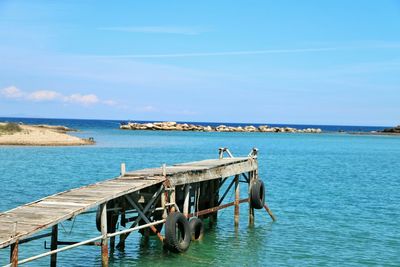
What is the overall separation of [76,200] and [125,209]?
11.1ft

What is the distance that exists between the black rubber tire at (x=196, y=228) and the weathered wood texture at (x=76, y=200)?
4.66 feet

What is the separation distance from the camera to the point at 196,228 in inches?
818

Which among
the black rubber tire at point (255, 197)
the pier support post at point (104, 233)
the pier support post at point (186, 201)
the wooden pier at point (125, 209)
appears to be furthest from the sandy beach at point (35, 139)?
the pier support post at point (104, 233)

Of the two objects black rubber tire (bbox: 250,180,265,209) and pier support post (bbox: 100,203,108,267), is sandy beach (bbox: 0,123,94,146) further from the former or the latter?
pier support post (bbox: 100,203,108,267)

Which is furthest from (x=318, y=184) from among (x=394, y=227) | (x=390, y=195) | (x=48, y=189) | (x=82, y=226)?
(x=82, y=226)

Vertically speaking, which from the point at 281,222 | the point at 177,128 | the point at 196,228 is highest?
the point at 177,128

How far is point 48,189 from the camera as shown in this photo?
33.7m

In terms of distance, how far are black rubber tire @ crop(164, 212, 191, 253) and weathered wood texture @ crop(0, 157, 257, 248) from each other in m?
1.25

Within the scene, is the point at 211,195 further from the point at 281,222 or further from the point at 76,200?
the point at 76,200

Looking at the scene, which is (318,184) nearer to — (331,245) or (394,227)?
(394,227)

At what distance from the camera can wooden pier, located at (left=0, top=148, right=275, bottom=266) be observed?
1406cm

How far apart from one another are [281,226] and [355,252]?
4772 millimetres

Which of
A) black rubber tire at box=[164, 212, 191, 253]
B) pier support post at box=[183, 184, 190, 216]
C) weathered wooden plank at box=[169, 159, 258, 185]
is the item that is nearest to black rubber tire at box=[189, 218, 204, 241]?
pier support post at box=[183, 184, 190, 216]

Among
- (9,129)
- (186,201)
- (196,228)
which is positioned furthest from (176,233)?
(9,129)
